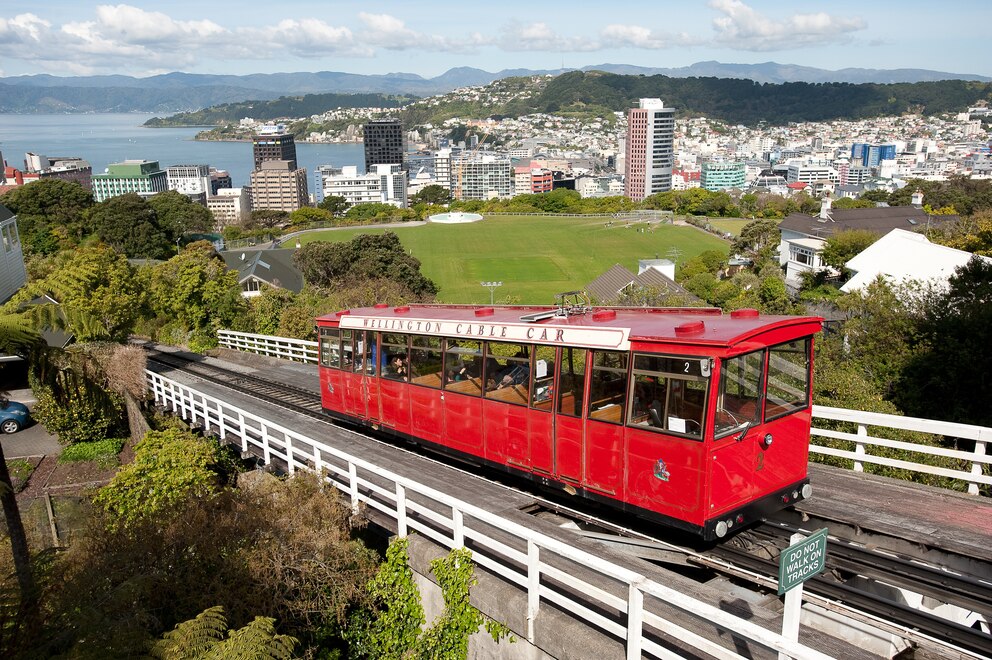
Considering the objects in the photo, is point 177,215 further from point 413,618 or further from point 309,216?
point 413,618

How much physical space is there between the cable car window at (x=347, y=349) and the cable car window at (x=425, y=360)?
2.33 metres

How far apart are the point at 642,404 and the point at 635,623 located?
3154 millimetres

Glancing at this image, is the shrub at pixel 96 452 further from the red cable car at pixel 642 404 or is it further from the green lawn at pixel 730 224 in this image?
the green lawn at pixel 730 224

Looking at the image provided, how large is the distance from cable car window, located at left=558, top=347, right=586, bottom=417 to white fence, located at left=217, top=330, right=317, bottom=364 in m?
17.0

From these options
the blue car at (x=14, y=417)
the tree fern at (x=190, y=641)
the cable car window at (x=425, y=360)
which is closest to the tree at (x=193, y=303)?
the blue car at (x=14, y=417)

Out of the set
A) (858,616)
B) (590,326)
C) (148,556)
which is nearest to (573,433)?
(590,326)

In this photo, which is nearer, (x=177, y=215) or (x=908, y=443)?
(x=908, y=443)

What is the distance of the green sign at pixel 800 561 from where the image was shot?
212 inches

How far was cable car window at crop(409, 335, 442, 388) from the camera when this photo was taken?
505 inches

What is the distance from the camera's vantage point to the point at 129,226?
8869cm

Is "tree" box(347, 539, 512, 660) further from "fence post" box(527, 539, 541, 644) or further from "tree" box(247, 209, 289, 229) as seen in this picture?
"tree" box(247, 209, 289, 229)

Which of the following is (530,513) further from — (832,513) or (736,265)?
(736,265)

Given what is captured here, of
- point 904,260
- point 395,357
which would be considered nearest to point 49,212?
point 904,260

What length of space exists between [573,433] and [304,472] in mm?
4530
